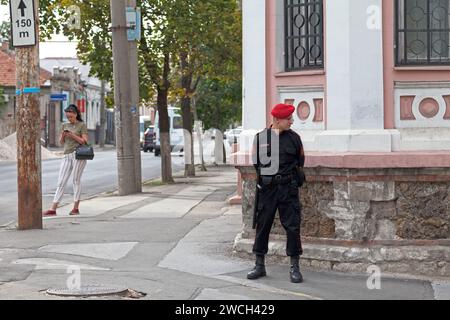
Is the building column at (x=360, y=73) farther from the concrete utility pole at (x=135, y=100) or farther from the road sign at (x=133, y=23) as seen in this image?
the concrete utility pole at (x=135, y=100)

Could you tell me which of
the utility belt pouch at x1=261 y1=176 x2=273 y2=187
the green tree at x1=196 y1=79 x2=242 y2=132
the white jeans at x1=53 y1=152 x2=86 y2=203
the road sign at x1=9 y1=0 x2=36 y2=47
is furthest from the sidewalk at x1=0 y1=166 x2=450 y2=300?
the green tree at x1=196 y1=79 x2=242 y2=132

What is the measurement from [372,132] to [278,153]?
4.29 ft

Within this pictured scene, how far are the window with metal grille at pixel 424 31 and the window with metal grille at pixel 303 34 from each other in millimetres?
908

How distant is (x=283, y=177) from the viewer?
9648 mm

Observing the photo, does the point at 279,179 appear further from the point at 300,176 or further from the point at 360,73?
the point at 360,73

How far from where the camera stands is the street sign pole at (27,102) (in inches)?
535

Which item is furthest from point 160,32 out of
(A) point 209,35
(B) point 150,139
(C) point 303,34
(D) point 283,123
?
(B) point 150,139

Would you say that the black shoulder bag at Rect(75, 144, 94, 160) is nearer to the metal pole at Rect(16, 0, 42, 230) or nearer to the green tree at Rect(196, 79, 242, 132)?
the metal pole at Rect(16, 0, 42, 230)

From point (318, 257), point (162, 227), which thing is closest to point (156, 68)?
point (162, 227)

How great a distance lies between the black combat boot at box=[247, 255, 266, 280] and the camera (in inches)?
387

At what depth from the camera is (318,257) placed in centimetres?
1045

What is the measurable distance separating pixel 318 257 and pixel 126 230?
13.8ft

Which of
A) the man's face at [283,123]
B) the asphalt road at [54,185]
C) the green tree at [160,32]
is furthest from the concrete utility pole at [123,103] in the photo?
the man's face at [283,123]

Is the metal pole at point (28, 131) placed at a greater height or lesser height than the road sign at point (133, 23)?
lesser
